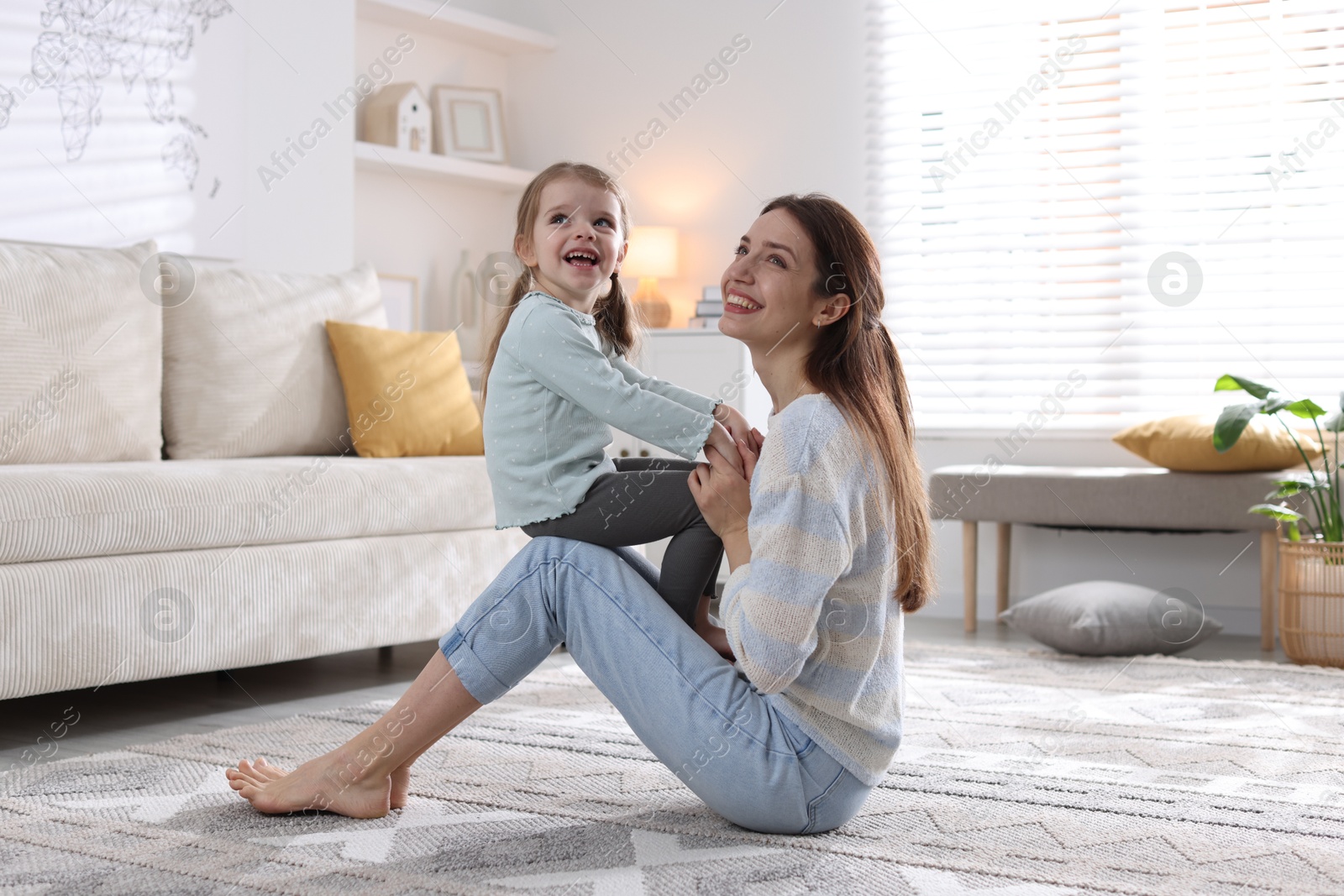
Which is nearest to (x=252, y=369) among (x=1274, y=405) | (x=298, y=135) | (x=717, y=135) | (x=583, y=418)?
(x=298, y=135)

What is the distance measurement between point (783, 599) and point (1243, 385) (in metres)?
2.43

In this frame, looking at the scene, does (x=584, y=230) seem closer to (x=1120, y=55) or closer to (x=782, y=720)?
(x=782, y=720)

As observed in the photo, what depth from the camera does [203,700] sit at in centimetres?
267

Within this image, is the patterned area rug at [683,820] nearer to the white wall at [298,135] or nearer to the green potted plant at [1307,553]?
the green potted plant at [1307,553]

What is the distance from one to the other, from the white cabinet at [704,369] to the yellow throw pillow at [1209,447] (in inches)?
50.0

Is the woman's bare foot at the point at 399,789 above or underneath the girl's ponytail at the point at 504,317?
underneath

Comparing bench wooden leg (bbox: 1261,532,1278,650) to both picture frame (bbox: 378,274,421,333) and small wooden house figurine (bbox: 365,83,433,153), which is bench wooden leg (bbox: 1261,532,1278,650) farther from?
small wooden house figurine (bbox: 365,83,433,153)

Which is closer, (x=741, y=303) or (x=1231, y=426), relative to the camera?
(x=741, y=303)

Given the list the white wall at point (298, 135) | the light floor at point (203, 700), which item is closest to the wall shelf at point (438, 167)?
the white wall at point (298, 135)

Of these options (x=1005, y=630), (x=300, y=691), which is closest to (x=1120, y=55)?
(x=1005, y=630)

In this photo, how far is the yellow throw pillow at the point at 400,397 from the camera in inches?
127

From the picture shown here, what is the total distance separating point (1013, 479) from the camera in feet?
12.5

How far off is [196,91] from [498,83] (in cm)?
172

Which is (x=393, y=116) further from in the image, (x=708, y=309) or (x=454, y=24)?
(x=708, y=309)
